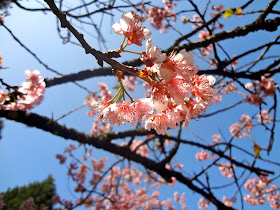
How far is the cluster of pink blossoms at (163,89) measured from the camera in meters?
0.74

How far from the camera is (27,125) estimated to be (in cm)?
251

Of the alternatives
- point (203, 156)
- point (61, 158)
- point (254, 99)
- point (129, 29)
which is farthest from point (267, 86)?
point (61, 158)

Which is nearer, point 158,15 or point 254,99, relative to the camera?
point 254,99

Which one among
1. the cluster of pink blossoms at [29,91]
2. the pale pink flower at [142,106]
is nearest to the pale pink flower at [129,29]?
the pale pink flower at [142,106]

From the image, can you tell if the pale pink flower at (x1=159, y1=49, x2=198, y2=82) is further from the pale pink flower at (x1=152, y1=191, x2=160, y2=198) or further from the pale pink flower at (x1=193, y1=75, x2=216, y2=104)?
the pale pink flower at (x1=152, y1=191, x2=160, y2=198)

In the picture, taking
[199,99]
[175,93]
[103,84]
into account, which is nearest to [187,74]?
[175,93]

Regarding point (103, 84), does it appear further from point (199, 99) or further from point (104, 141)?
point (199, 99)

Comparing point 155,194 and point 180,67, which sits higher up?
point 155,194

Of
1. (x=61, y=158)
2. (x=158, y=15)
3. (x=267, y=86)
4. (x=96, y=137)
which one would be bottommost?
(x=96, y=137)

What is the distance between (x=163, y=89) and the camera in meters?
0.79

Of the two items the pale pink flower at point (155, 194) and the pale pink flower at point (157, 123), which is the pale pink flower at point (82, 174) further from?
the pale pink flower at point (157, 123)

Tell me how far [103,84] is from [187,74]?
5.08 m

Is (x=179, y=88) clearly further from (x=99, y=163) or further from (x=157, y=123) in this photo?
(x=99, y=163)

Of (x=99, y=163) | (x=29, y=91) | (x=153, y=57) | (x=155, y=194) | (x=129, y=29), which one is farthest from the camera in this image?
(x=155, y=194)
